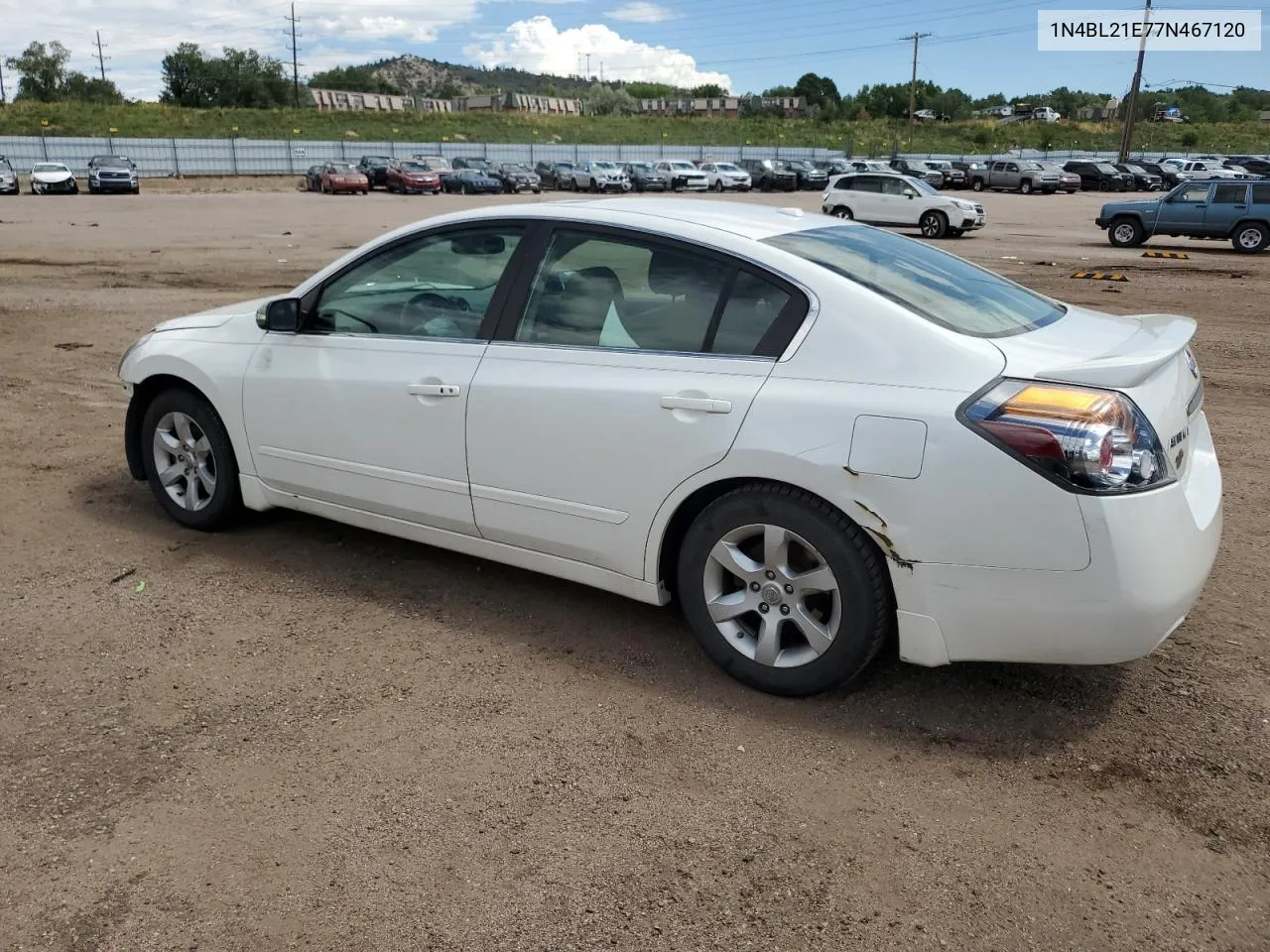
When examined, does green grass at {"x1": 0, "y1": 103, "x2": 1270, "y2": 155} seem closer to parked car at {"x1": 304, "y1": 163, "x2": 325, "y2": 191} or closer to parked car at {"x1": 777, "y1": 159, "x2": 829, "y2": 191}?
parked car at {"x1": 304, "y1": 163, "x2": 325, "y2": 191}

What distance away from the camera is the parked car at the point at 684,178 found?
49.4 m

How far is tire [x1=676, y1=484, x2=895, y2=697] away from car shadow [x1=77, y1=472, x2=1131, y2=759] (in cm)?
14

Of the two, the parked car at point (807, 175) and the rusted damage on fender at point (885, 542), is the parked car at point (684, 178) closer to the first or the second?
the parked car at point (807, 175)

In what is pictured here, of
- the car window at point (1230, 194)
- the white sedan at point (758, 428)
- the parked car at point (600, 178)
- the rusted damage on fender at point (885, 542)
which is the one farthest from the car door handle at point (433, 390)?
the parked car at point (600, 178)

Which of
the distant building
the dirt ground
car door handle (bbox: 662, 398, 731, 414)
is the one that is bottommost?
the dirt ground

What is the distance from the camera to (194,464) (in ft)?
16.9

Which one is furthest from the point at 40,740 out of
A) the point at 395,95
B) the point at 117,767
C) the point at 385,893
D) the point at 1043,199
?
the point at 395,95

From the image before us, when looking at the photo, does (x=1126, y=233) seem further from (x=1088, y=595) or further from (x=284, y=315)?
(x=1088, y=595)

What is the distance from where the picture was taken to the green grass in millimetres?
71750

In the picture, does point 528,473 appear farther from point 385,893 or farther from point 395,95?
point 395,95

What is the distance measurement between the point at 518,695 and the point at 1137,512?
2.03 metres

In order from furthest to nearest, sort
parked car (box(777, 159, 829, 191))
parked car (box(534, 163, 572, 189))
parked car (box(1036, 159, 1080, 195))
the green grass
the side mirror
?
the green grass, parked car (box(777, 159, 829, 191)), parked car (box(534, 163, 572, 189)), parked car (box(1036, 159, 1080, 195)), the side mirror

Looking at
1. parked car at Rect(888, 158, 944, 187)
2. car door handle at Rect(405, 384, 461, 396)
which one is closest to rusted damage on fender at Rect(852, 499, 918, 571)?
car door handle at Rect(405, 384, 461, 396)

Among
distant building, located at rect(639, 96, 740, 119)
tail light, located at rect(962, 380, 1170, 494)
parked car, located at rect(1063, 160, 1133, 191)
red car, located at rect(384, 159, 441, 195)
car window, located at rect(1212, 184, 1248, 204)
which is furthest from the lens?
Result: distant building, located at rect(639, 96, 740, 119)
